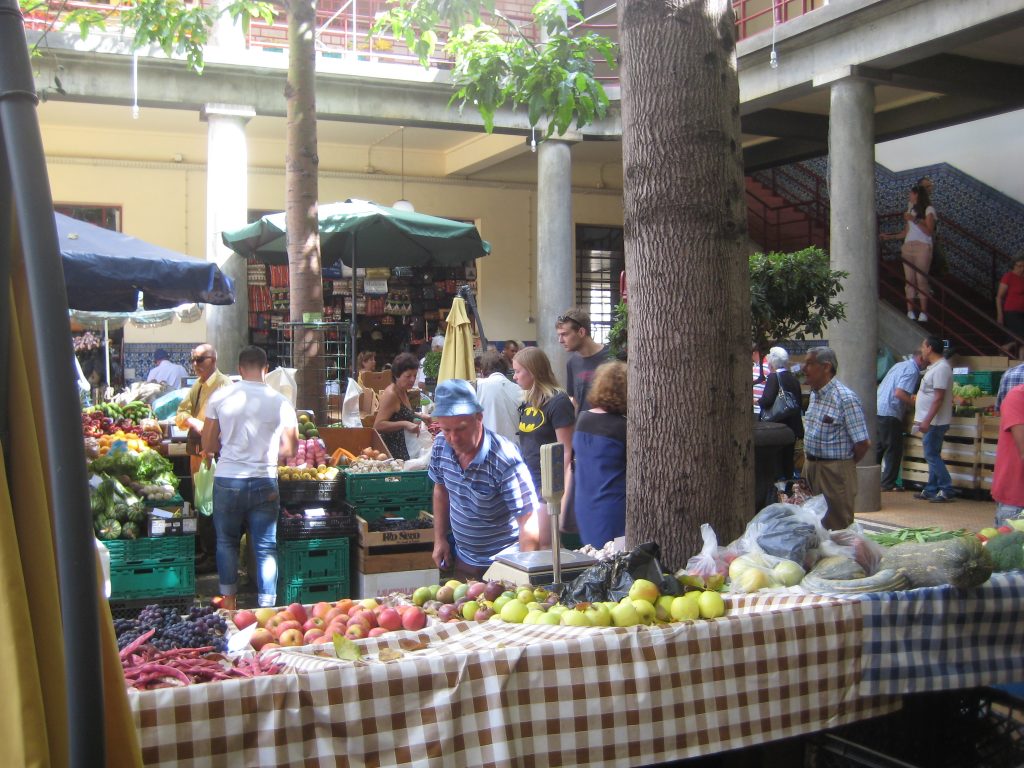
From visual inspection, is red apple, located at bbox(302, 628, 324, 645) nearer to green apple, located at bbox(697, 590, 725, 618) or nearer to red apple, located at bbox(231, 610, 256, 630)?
red apple, located at bbox(231, 610, 256, 630)

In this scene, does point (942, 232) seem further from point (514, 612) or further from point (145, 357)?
point (514, 612)

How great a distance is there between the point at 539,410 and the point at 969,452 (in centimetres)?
733

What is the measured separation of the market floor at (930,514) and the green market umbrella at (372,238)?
5128mm

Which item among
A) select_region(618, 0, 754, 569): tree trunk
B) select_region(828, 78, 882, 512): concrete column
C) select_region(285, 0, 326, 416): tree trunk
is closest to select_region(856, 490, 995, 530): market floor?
select_region(828, 78, 882, 512): concrete column

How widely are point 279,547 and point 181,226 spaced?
1123cm

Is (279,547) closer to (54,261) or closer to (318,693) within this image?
(318,693)

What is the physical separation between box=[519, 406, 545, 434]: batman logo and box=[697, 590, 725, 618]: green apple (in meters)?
2.97

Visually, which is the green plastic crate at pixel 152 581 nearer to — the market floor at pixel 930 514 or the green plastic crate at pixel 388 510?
the green plastic crate at pixel 388 510

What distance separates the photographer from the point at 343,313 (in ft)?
56.7

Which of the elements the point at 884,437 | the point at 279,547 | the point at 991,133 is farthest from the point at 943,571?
the point at 991,133

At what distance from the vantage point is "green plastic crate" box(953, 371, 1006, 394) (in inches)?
490

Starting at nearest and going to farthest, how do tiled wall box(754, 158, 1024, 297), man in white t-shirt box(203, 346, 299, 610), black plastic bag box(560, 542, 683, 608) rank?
black plastic bag box(560, 542, 683, 608) → man in white t-shirt box(203, 346, 299, 610) → tiled wall box(754, 158, 1024, 297)

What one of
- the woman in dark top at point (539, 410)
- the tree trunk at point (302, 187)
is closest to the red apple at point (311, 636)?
the woman in dark top at point (539, 410)

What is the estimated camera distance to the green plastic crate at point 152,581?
636 cm
